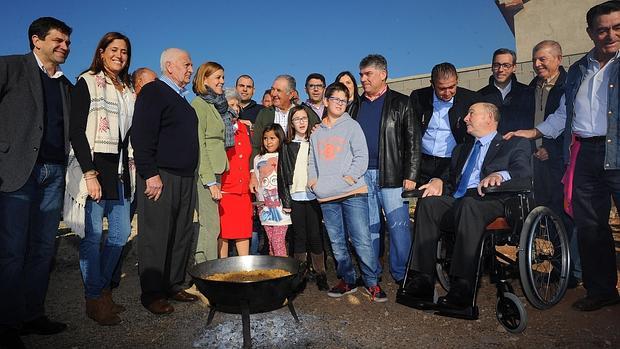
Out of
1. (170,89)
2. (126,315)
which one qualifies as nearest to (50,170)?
(170,89)

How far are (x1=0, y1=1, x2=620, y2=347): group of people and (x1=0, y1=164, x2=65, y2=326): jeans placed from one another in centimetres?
1

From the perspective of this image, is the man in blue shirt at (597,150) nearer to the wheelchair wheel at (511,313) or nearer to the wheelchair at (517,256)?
the wheelchair at (517,256)

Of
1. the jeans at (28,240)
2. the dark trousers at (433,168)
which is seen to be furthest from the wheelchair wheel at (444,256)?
the jeans at (28,240)

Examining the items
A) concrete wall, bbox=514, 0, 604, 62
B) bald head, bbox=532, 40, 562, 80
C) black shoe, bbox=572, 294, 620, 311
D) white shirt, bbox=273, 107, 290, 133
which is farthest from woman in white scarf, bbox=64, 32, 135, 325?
concrete wall, bbox=514, 0, 604, 62

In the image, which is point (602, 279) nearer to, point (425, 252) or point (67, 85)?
point (425, 252)

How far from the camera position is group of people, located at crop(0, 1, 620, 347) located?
3322 mm

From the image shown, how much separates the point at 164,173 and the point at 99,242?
83cm

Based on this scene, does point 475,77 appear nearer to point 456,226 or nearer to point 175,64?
point 456,226

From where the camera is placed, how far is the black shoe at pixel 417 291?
11.6ft

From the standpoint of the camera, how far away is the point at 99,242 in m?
3.68

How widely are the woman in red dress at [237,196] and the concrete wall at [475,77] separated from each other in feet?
30.1

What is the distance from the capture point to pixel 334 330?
3.42 meters

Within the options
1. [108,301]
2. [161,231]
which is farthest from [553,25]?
[108,301]

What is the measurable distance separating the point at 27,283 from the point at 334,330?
2.55m
